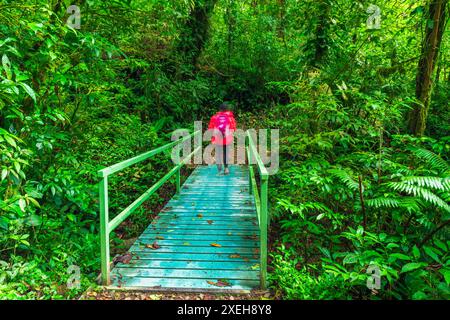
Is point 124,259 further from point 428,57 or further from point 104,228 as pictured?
point 428,57

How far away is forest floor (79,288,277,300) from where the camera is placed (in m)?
3.11

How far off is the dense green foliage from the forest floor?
0.74 ft

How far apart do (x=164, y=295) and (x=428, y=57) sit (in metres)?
5.34

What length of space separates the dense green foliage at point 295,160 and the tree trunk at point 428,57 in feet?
0.61

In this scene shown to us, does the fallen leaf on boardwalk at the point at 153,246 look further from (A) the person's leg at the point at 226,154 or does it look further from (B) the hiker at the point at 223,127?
(A) the person's leg at the point at 226,154

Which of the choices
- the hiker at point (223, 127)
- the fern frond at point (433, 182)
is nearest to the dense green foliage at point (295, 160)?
the fern frond at point (433, 182)

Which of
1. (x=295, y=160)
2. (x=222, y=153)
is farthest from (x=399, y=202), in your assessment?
(x=222, y=153)

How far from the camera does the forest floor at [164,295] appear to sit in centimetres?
311

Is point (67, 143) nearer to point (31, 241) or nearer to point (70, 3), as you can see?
point (31, 241)

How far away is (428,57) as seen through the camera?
5.36 metres

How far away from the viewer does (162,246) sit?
13.9 feet
